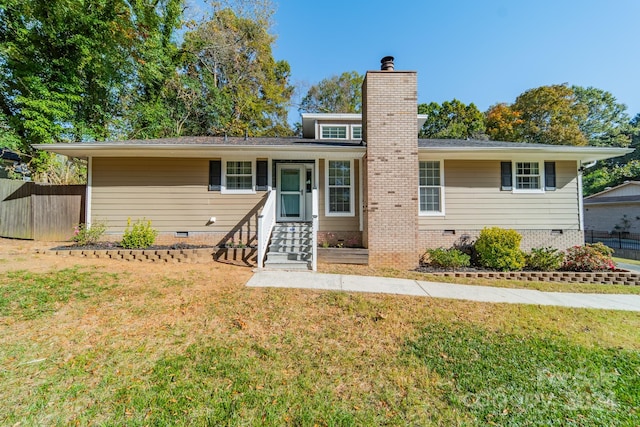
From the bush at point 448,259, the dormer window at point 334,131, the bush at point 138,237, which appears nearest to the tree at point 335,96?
the dormer window at point 334,131

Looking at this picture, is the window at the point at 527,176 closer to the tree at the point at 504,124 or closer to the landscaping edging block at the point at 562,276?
the landscaping edging block at the point at 562,276

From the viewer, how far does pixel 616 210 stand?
59.7ft

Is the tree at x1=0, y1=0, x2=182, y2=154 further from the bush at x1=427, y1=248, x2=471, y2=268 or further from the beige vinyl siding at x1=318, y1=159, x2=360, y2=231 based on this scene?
the bush at x1=427, y1=248, x2=471, y2=268

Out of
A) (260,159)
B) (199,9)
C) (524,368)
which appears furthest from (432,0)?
(199,9)

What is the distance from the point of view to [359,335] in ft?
11.0

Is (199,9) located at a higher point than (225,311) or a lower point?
higher

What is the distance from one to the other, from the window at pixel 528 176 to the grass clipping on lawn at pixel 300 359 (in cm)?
504

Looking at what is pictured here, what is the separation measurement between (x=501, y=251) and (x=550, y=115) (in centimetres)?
2483

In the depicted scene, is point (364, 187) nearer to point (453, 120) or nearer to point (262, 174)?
point (262, 174)

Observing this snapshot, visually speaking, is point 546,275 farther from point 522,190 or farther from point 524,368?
point 524,368

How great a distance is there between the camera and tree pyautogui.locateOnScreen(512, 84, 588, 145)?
22625mm

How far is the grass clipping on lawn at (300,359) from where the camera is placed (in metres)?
2.18

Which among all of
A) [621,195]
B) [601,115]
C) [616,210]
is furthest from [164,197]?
[601,115]

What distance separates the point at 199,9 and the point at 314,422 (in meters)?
22.7
